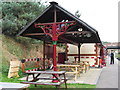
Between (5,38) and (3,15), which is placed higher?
(3,15)

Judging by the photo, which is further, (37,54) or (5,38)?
(37,54)

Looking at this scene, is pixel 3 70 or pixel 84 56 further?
pixel 84 56

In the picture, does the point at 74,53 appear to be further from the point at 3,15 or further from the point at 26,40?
the point at 3,15

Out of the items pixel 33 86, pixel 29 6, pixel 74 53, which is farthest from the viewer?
pixel 74 53

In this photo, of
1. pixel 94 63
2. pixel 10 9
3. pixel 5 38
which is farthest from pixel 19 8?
pixel 94 63

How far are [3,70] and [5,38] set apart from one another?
5275 millimetres

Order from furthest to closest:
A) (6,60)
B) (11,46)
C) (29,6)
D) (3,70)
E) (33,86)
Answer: (29,6)
(11,46)
(6,60)
(3,70)
(33,86)

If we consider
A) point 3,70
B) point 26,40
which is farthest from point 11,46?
point 3,70

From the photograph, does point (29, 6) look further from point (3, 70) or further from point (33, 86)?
point (33, 86)

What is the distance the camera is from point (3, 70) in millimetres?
10297

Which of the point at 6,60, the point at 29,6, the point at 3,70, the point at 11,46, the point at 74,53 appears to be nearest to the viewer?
the point at 3,70

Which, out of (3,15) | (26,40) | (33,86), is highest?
(3,15)

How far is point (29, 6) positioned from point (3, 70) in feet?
26.0

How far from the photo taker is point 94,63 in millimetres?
16719
